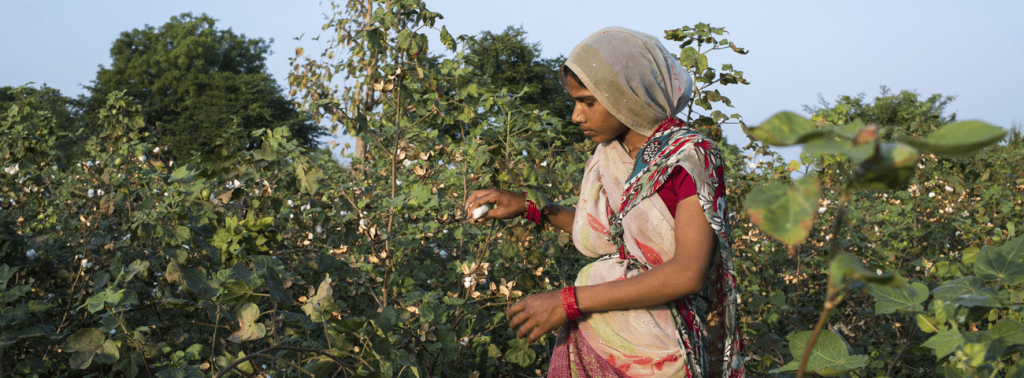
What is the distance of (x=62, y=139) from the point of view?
393 centimetres

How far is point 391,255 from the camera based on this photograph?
2.26 m

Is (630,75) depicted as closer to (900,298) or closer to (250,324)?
(900,298)

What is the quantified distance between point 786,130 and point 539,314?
1.10 meters

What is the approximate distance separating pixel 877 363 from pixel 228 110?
3408 centimetres

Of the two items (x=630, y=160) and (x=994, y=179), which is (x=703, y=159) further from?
(x=994, y=179)

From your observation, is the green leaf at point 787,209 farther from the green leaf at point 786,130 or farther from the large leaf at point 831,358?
the large leaf at point 831,358

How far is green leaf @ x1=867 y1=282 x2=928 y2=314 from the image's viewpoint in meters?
0.81

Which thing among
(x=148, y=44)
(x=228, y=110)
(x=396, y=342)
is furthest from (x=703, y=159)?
(x=148, y=44)

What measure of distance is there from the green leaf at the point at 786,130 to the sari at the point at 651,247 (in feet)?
3.20

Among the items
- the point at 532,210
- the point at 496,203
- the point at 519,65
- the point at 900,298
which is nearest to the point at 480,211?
the point at 496,203

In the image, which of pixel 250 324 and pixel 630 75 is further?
pixel 250 324

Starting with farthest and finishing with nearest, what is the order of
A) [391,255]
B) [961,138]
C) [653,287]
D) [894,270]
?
[391,255] → [653,287] → [894,270] → [961,138]

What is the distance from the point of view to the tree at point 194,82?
106 ft

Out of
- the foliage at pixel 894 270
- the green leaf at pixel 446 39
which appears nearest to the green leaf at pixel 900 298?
the foliage at pixel 894 270
